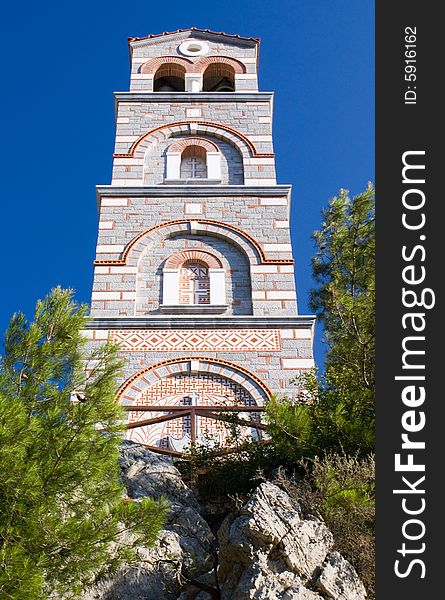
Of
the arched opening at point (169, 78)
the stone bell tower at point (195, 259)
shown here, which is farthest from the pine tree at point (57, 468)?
the arched opening at point (169, 78)

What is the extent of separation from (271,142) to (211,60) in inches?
147

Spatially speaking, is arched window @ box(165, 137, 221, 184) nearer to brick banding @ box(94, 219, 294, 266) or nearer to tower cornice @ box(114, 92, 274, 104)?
tower cornice @ box(114, 92, 274, 104)

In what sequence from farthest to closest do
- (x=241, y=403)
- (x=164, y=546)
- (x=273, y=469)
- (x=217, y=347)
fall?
(x=217, y=347)
(x=241, y=403)
(x=273, y=469)
(x=164, y=546)

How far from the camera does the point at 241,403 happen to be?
13.4 metres

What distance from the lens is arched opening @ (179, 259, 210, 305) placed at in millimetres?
15391

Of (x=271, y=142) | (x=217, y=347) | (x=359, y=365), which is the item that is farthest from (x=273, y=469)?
(x=271, y=142)

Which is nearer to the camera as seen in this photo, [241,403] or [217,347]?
[241,403]

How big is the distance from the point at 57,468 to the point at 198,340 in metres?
7.94

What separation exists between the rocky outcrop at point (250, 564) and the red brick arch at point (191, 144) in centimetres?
1070

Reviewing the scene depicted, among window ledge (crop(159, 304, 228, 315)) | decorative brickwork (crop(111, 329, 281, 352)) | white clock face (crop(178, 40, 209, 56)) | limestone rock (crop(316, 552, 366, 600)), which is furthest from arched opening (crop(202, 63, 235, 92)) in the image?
limestone rock (crop(316, 552, 366, 600))

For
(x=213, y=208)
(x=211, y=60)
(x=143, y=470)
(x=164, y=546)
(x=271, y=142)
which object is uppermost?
(x=211, y=60)

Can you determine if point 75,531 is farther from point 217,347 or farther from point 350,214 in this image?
point 217,347

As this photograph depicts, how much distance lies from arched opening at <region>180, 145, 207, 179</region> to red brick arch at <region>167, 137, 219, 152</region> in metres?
0.06

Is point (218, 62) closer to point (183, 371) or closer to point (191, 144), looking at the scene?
point (191, 144)
